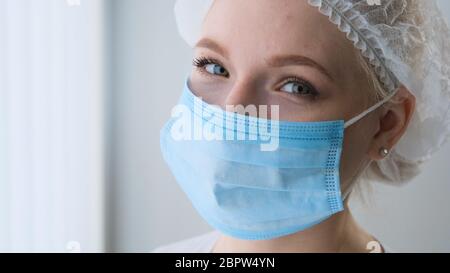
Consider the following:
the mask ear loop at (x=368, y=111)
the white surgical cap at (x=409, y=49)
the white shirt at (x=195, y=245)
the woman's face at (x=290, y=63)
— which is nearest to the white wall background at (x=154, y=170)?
the white shirt at (x=195, y=245)

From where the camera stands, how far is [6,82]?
2.95 ft

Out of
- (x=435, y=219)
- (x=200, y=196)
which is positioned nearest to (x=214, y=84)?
(x=200, y=196)

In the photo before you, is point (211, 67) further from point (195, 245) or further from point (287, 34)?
point (195, 245)

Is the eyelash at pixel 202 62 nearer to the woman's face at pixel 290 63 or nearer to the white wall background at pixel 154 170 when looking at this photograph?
the woman's face at pixel 290 63

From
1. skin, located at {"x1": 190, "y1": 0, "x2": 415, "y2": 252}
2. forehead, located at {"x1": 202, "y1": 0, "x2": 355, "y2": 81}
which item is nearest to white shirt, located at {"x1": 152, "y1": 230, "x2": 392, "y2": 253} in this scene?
skin, located at {"x1": 190, "y1": 0, "x2": 415, "y2": 252}

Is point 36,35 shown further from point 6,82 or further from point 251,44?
point 251,44

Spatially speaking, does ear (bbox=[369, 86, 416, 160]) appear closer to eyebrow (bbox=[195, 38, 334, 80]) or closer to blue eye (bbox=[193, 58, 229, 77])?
eyebrow (bbox=[195, 38, 334, 80])

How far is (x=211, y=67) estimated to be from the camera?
2.89 feet

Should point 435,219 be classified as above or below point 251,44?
below

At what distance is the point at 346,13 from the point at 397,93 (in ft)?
0.67

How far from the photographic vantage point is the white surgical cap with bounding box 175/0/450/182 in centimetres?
77

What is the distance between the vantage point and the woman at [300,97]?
77 cm
